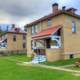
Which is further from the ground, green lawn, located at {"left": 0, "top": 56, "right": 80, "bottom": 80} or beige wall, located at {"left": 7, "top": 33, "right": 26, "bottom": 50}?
beige wall, located at {"left": 7, "top": 33, "right": 26, "bottom": 50}

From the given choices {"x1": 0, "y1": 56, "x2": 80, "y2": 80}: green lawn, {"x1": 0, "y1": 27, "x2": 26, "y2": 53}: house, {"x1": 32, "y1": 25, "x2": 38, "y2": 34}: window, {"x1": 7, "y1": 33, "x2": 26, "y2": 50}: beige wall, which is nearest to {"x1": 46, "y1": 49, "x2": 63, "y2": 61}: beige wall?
{"x1": 0, "y1": 56, "x2": 80, "y2": 80}: green lawn

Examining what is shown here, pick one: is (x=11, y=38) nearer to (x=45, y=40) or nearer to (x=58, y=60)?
(x=45, y=40)

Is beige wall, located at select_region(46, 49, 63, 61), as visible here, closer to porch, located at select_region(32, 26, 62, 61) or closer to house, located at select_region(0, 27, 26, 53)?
porch, located at select_region(32, 26, 62, 61)

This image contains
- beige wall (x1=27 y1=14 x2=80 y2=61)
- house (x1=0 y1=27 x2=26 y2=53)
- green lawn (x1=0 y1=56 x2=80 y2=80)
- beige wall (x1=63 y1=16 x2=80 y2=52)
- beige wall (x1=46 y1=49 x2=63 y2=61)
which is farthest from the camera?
house (x1=0 y1=27 x2=26 y2=53)

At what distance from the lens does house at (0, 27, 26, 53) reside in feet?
192

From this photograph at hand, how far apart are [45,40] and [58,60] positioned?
5.73m

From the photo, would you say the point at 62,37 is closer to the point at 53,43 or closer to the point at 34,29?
the point at 53,43

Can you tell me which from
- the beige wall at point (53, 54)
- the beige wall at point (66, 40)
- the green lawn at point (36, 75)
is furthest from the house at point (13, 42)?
the green lawn at point (36, 75)

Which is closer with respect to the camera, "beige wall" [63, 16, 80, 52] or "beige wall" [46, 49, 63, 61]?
"beige wall" [46, 49, 63, 61]

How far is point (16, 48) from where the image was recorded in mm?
60000

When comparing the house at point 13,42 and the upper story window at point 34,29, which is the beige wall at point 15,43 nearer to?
the house at point 13,42

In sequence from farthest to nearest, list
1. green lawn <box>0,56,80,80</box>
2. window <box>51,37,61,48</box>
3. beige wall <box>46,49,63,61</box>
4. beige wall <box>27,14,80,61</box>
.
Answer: window <box>51,37,61,48</box> < beige wall <box>27,14,80,61</box> < beige wall <box>46,49,63,61</box> < green lawn <box>0,56,80,80</box>

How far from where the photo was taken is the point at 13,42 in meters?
59.6

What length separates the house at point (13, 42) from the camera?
58.6 metres
